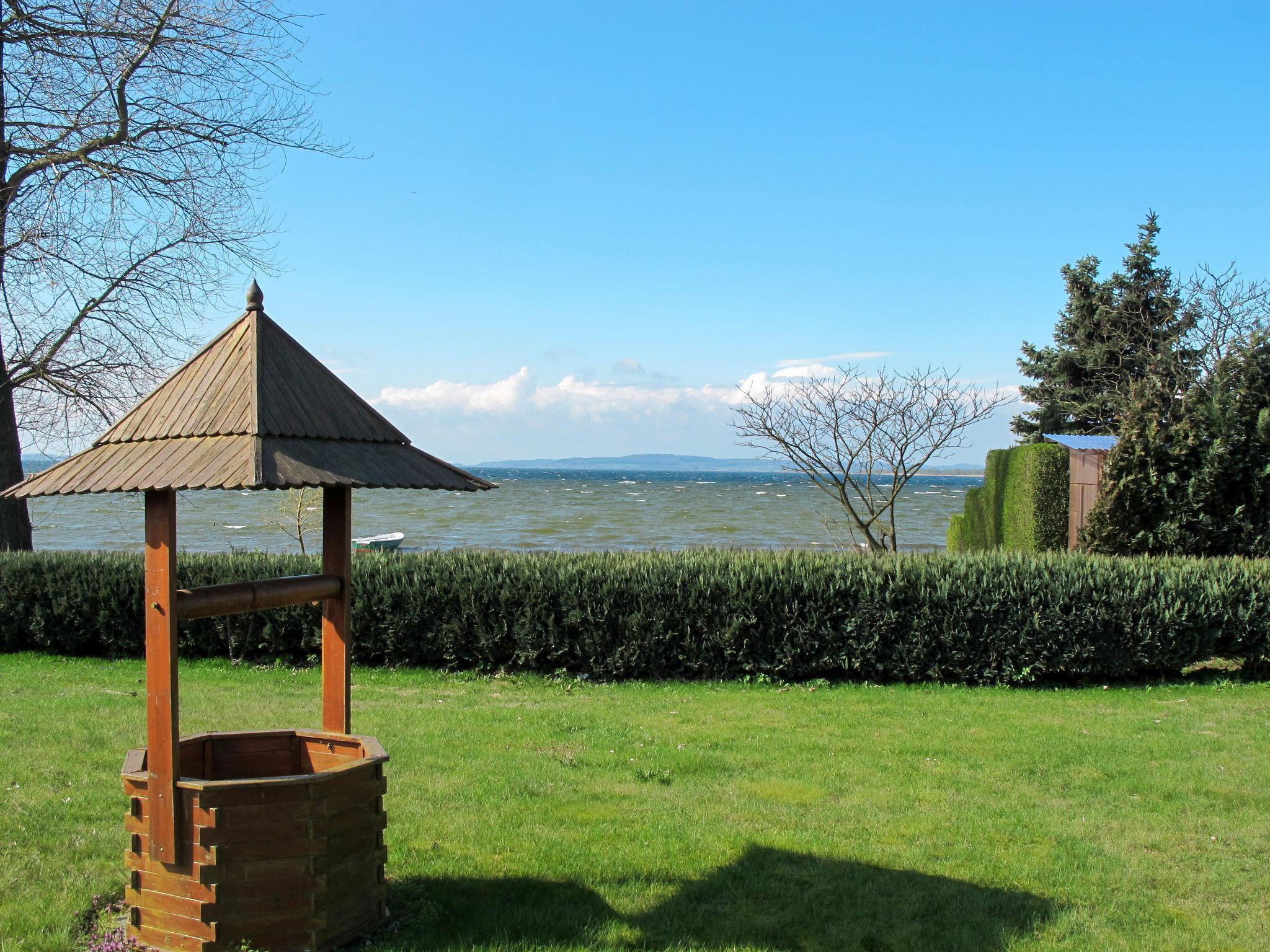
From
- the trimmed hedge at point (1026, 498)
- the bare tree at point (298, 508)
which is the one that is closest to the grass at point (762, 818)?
the trimmed hedge at point (1026, 498)

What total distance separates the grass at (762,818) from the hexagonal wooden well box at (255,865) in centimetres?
43

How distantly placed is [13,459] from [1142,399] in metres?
15.5

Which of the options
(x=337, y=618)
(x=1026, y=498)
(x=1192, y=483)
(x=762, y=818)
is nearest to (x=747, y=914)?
(x=762, y=818)

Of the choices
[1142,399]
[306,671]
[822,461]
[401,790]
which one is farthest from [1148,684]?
[306,671]

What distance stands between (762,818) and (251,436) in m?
3.85

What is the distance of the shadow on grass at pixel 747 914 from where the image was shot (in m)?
4.32

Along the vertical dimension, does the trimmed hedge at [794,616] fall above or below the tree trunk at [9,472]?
below

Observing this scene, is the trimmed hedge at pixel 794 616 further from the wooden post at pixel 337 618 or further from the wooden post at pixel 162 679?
the wooden post at pixel 162 679

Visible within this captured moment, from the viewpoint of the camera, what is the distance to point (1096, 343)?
89.8 ft

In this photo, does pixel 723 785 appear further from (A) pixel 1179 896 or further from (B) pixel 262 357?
(B) pixel 262 357

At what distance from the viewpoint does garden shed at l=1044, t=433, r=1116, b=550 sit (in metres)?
14.4

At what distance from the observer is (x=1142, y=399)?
12.5 meters

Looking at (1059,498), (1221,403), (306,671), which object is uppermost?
(1221,403)

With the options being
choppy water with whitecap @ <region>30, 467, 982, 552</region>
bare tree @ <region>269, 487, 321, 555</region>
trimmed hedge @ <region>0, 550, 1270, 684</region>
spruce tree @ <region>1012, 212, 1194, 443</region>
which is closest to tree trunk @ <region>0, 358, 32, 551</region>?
choppy water with whitecap @ <region>30, 467, 982, 552</region>
